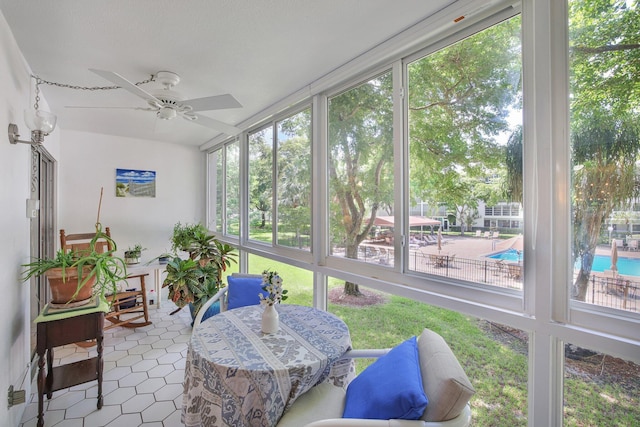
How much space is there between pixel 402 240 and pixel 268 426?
1.33 metres

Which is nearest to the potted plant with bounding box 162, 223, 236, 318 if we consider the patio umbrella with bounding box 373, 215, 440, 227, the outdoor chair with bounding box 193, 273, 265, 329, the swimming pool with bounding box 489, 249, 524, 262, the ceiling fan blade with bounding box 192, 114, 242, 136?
the outdoor chair with bounding box 193, 273, 265, 329

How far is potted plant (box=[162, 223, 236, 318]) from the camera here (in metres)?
3.26

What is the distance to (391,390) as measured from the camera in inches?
43.4

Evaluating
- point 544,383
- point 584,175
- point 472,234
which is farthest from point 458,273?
point 584,175

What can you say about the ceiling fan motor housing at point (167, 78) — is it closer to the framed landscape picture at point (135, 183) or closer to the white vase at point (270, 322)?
the white vase at point (270, 322)

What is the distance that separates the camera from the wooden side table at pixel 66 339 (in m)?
1.88

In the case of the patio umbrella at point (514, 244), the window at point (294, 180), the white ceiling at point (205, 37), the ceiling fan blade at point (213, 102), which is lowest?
the patio umbrella at point (514, 244)

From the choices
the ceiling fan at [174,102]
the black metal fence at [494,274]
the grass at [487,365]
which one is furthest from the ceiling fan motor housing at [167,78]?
the grass at [487,365]

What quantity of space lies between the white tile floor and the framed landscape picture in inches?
82.8

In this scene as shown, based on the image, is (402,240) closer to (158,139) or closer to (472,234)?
(472,234)

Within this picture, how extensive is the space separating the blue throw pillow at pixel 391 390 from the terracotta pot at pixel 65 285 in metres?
2.00

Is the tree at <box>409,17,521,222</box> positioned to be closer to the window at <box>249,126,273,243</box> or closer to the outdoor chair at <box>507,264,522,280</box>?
the outdoor chair at <box>507,264,522,280</box>

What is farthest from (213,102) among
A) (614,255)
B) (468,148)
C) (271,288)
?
(614,255)

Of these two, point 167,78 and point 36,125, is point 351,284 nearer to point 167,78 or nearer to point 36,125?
point 167,78
